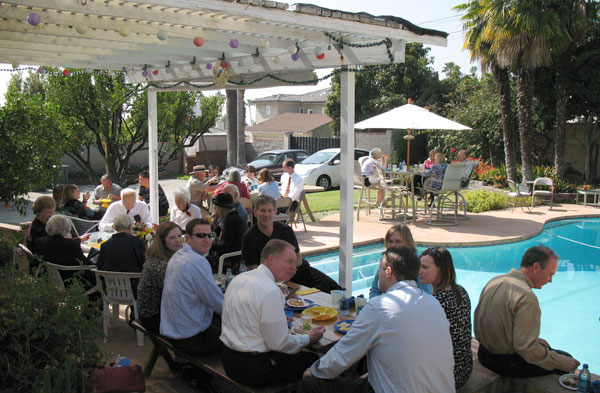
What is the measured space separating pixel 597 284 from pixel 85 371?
7.75m

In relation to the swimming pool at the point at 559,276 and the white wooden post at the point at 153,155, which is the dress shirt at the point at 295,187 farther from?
the white wooden post at the point at 153,155

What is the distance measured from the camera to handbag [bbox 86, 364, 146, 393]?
2803 millimetres

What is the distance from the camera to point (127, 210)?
6.71 meters

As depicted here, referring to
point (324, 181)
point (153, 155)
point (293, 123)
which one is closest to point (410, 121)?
point (153, 155)

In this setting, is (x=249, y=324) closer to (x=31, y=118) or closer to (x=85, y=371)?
(x=85, y=371)

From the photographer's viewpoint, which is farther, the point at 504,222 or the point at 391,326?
the point at 504,222

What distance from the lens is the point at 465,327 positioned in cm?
323

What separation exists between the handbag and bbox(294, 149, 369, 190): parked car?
13413mm

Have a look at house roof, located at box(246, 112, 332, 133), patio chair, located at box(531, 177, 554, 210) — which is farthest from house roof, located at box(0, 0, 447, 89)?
house roof, located at box(246, 112, 332, 133)

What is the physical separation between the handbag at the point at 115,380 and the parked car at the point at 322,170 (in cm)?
1341

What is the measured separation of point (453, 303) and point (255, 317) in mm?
1216

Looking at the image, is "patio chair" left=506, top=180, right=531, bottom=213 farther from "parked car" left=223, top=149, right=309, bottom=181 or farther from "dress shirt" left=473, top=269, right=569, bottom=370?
"dress shirt" left=473, top=269, right=569, bottom=370

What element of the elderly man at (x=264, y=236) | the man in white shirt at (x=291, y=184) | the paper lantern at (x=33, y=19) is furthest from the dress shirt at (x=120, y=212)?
the man in white shirt at (x=291, y=184)

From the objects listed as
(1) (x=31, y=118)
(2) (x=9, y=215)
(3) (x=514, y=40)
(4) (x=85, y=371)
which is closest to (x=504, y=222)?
(3) (x=514, y=40)
